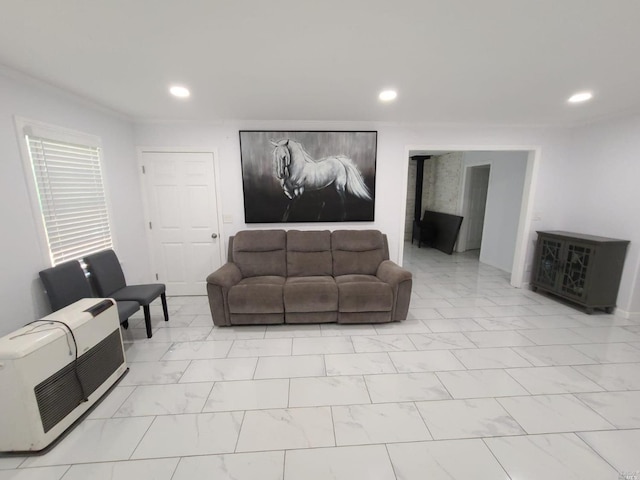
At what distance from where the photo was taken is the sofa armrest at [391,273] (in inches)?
111

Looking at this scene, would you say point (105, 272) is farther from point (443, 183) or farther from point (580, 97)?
point (443, 183)

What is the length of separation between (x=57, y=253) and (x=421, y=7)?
321cm

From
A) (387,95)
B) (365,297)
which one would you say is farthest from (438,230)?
(387,95)

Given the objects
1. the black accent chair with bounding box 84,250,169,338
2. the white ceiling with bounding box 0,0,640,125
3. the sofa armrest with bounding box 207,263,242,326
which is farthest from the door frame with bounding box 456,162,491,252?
the black accent chair with bounding box 84,250,169,338

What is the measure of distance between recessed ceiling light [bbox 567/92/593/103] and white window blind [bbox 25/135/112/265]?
4.77m

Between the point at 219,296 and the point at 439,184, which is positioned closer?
the point at 219,296

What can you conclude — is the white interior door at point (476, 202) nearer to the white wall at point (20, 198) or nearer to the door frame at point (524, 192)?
the door frame at point (524, 192)

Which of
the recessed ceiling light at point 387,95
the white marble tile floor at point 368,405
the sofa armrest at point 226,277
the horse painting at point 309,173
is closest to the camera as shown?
the white marble tile floor at point 368,405

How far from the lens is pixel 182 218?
357 cm

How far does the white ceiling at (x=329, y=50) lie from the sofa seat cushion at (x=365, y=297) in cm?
193

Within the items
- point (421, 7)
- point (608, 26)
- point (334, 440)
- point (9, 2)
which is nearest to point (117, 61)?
point (9, 2)

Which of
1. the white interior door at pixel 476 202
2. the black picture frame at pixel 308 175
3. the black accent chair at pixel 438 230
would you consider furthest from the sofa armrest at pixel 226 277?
the white interior door at pixel 476 202

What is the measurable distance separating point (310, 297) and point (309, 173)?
5.52 ft

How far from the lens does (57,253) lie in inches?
88.6
